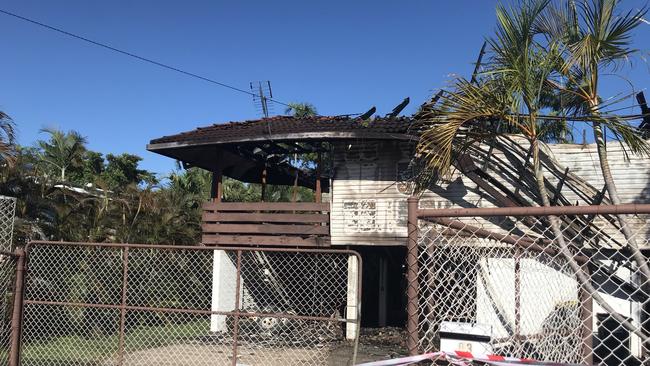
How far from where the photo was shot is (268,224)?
11719 millimetres

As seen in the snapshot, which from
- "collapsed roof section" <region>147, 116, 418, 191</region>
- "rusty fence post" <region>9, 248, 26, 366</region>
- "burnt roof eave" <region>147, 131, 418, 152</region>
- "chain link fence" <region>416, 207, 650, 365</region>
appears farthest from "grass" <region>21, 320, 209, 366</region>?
"chain link fence" <region>416, 207, 650, 365</region>

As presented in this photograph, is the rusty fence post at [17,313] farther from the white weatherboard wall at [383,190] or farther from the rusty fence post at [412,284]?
the white weatherboard wall at [383,190]

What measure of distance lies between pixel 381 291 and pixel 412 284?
514 inches

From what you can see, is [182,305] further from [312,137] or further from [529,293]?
[529,293]

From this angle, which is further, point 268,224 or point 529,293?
point 268,224

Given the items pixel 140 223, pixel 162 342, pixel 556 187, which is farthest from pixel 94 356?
pixel 556 187

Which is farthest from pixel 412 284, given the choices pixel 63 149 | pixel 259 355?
pixel 63 149

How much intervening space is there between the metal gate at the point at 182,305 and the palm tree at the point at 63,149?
1028 centimetres

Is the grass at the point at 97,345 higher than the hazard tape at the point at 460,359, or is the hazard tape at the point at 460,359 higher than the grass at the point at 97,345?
the hazard tape at the point at 460,359

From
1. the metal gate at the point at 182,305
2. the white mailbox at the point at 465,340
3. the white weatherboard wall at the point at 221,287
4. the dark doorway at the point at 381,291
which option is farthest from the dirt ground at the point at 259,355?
the white mailbox at the point at 465,340

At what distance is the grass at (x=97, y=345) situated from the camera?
8633mm

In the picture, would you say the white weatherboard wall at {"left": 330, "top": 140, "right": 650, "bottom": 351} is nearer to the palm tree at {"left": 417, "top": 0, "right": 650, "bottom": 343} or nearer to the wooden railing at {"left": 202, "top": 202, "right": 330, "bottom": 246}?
the wooden railing at {"left": 202, "top": 202, "right": 330, "bottom": 246}

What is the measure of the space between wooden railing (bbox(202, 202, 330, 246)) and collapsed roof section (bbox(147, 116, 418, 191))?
134cm

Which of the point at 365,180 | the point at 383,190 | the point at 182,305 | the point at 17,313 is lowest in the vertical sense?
the point at 182,305
